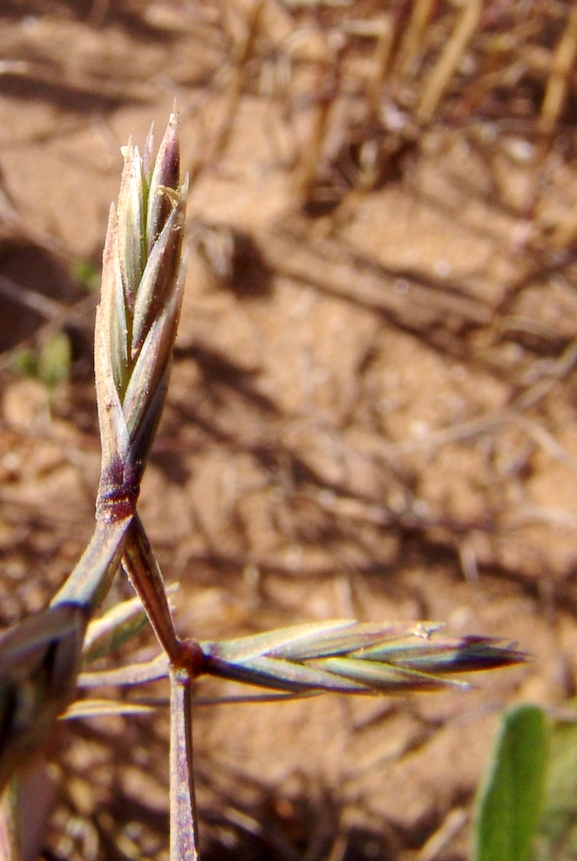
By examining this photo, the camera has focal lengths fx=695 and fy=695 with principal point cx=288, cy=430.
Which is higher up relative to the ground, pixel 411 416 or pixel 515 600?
pixel 411 416

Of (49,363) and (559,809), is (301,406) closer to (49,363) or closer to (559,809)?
(49,363)

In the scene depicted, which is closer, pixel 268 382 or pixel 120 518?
pixel 120 518

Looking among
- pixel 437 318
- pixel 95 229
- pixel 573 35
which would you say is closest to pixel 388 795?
pixel 437 318

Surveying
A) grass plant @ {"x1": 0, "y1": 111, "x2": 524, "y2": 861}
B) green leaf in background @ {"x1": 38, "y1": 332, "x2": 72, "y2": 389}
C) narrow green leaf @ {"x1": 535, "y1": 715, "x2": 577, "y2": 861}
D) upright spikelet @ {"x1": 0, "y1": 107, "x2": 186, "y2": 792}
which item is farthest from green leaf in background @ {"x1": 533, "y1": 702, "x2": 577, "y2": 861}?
green leaf in background @ {"x1": 38, "y1": 332, "x2": 72, "y2": 389}

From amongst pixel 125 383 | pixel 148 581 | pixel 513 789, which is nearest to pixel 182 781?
pixel 148 581

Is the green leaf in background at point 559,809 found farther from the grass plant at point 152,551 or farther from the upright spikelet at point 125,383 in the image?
the upright spikelet at point 125,383

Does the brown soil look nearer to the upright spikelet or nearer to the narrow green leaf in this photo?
the narrow green leaf

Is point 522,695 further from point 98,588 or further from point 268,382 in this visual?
point 98,588
